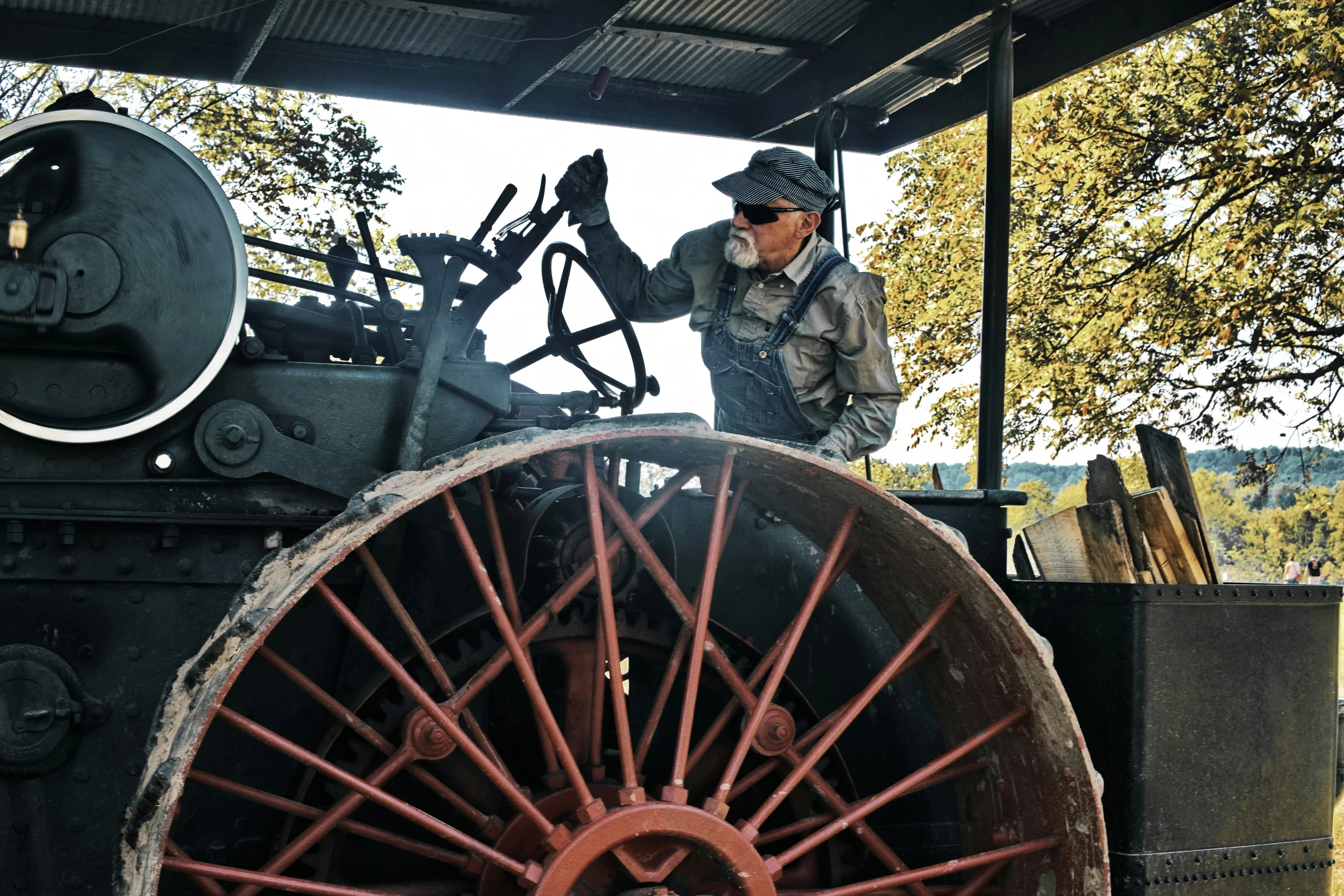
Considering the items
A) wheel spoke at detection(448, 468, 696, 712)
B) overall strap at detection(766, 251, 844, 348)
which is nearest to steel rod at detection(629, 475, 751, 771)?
wheel spoke at detection(448, 468, 696, 712)

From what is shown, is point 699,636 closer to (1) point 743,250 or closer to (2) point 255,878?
(2) point 255,878

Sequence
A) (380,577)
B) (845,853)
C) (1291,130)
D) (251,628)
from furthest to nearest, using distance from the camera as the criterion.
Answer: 1. (1291,130)
2. (845,853)
3. (380,577)
4. (251,628)

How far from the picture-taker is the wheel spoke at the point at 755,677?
2979 millimetres

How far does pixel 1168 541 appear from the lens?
3.58 m

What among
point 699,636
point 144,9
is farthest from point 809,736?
point 144,9

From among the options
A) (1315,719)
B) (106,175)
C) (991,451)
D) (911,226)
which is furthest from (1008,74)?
(911,226)

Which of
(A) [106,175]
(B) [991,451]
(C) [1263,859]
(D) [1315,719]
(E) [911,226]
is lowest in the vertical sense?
(C) [1263,859]

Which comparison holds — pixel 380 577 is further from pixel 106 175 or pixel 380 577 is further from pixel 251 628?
pixel 106 175

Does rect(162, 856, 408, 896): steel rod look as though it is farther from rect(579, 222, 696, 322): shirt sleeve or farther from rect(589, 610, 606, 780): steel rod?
rect(579, 222, 696, 322): shirt sleeve

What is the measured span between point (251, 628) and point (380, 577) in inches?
17.4

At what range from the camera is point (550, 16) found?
397 cm

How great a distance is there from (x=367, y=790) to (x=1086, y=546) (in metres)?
2.06

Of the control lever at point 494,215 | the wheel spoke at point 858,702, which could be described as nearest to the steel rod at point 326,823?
the wheel spoke at point 858,702

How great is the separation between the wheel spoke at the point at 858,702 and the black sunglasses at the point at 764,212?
1164mm
